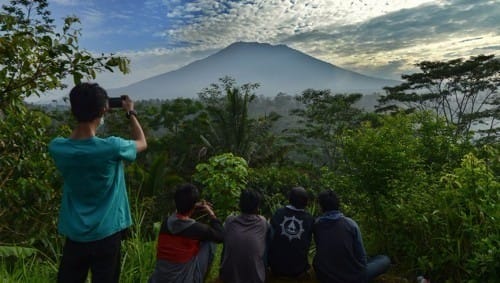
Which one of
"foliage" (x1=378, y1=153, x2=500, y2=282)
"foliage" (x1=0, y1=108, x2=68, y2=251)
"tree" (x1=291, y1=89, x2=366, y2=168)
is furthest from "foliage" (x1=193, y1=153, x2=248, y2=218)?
"tree" (x1=291, y1=89, x2=366, y2=168)

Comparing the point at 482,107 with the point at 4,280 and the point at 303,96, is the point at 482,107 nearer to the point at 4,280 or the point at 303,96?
the point at 303,96

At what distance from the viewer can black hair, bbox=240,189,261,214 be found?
346cm

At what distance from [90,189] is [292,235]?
224 centimetres

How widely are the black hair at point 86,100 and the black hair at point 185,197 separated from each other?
3.53ft

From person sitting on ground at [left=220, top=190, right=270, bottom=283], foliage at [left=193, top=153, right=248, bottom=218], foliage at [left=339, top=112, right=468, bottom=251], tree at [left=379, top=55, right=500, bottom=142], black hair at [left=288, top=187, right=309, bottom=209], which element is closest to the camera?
person sitting on ground at [left=220, top=190, right=270, bottom=283]

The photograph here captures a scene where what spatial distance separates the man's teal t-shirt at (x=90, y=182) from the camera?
6.46 feet

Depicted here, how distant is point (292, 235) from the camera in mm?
3770

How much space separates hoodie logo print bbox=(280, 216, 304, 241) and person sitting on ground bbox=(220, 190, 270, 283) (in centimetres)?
29

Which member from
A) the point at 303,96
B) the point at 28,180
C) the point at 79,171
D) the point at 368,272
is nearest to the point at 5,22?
the point at 28,180

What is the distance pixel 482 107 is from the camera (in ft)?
80.9

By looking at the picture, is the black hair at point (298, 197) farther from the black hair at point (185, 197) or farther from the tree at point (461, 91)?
the tree at point (461, 91)

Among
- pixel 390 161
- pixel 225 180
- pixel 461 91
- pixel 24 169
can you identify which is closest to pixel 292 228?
pixel 390 161

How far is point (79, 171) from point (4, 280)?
60.9 inches

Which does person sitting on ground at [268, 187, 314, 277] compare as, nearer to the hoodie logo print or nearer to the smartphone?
the hoodie logo print
